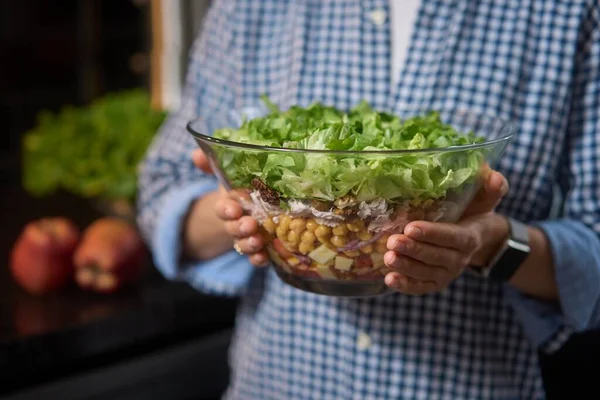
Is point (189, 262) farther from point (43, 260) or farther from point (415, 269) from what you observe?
point (415, 269)

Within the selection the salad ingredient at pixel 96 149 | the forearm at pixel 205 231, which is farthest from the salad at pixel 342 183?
the salad ingredient at pixel 96 149

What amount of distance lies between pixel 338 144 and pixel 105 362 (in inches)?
32.0

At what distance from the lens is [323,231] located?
0.65 m

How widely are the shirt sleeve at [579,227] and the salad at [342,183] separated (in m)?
0.22

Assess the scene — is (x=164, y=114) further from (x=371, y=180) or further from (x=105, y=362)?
(x=371, y=180)

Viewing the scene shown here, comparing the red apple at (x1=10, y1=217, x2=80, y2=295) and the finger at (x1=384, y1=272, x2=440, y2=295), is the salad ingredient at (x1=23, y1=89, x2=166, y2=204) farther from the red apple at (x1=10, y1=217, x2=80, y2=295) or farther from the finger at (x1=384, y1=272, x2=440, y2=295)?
the finger at (x1=384, y1=272, x2=440, y2=295)

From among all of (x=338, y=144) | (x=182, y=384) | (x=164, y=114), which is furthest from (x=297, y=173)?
(x=164, y=114)

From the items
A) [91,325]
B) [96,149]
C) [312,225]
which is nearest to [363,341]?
[312,225]

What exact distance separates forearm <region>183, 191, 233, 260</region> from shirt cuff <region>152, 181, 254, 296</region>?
0.5 inches

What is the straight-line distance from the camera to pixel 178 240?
3.25ft

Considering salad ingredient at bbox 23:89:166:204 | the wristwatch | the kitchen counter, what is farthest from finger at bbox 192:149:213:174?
salad ingredient at bbox 23:89:166:204

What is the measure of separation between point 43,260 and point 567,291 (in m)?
0.86

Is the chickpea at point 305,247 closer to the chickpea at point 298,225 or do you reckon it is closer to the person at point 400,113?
the chickpea at point 298,225

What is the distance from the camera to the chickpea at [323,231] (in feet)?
2.11
